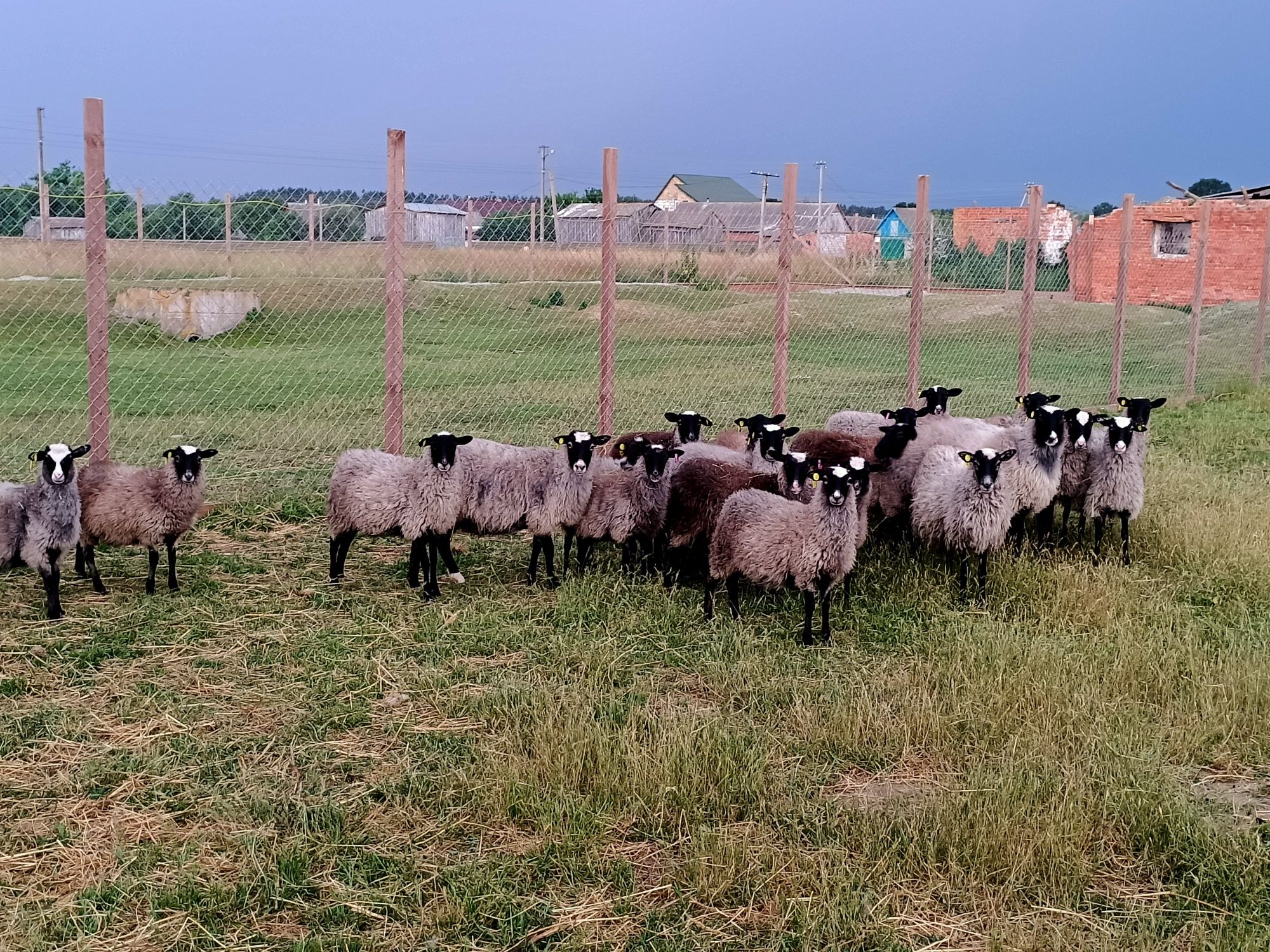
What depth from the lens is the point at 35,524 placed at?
21.3 ft

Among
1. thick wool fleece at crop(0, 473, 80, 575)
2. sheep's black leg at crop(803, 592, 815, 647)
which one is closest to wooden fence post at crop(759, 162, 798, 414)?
sheep's black leg at crop(803, 592, 815, 647)

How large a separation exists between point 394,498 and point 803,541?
8.95 feet

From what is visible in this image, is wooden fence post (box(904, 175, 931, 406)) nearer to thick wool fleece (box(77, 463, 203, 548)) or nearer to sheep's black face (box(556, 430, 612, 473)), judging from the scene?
sheep's black face (box(556, 430, 612, 473))

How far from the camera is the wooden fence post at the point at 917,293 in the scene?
11773 millimetres

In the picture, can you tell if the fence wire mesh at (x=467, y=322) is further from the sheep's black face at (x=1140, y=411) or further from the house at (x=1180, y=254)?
the house at (x=1180, y=254)

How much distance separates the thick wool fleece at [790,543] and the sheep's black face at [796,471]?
44 cm

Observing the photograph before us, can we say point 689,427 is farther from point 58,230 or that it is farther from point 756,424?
point 58,230

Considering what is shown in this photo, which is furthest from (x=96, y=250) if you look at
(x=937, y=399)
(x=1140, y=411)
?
(x=1140, y=411)

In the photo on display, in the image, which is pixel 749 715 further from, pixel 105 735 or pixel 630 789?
pixel 105 735

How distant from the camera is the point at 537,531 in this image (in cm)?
754

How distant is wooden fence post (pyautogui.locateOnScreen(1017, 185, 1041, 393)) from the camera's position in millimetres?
13094

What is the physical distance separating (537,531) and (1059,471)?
3.86 m

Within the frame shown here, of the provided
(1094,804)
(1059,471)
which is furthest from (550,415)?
(1094,804)

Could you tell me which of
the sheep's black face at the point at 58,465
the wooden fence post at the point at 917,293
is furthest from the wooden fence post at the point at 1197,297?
the sheep's black face at the point at 58,465
